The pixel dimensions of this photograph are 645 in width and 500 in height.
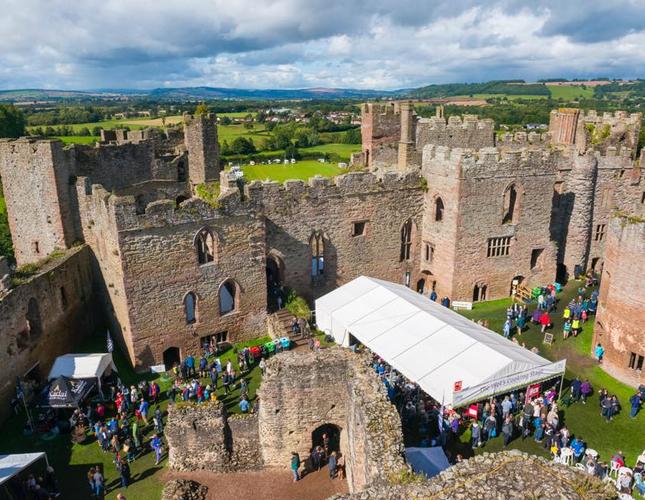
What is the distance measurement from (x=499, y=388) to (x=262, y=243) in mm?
10679

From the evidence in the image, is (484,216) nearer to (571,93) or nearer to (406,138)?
(406,138)

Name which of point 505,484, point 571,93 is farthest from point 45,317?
point 571,93

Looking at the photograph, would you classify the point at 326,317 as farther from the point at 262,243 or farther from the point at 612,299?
the point at 612,299

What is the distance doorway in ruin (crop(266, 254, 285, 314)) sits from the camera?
2348cm

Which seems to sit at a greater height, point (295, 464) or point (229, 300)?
point (229, 300)

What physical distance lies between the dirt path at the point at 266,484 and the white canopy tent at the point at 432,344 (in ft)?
13.5

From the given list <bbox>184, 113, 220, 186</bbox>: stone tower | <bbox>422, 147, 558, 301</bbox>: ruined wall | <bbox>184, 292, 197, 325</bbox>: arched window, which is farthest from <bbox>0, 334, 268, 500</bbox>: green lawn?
Answer: <bbox>184, 113, 220, 186</bbox>: stone tower


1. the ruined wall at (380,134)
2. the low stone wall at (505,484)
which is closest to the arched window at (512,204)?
the ruined wall at (380,134)

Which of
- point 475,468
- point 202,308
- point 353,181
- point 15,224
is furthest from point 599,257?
point 15,224

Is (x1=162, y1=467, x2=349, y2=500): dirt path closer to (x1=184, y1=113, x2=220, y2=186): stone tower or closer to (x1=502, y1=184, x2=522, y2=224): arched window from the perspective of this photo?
(x1=502, y1=184, x2=522, y2=224): arched window

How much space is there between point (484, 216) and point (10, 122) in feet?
159

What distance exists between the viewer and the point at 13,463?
554 inches

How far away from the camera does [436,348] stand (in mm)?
17547

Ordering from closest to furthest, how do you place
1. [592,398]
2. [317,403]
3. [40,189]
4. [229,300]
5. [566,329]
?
[317,403] → [592,398] → [566,329] → [40,189] → [229,300]
